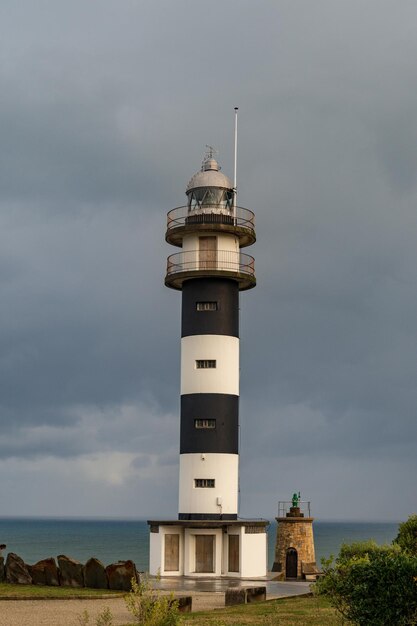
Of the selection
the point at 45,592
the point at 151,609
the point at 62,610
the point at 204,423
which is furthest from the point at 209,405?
the point at 151,609

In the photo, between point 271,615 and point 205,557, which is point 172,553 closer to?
point 205,557

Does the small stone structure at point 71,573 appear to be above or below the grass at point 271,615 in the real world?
above

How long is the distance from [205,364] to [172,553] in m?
7.61

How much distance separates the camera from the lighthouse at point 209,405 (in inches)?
1431

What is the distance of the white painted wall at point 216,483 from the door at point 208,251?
7.83 meters

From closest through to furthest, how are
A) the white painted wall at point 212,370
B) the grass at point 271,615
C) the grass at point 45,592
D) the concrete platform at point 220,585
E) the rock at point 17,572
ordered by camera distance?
the grass at point 271,615 < the grass at point 45,592 < the concrete platform at point 220,585 < the rock at point 17,572 < the white painted wall at point 212,370

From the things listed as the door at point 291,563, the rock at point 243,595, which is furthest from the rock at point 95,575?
the door at point 291,563

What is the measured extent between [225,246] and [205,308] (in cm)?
285

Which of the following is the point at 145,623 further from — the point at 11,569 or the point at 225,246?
the point at 225,246

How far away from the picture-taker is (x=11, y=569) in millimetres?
30125

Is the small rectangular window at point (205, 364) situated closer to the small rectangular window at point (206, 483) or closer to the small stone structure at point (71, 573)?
the small rectangular window at point (206, 483)

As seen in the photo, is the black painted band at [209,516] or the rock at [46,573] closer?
the rock at [46,573]

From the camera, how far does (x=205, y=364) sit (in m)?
37.4

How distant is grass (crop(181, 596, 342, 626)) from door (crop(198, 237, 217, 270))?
53.2 feet
